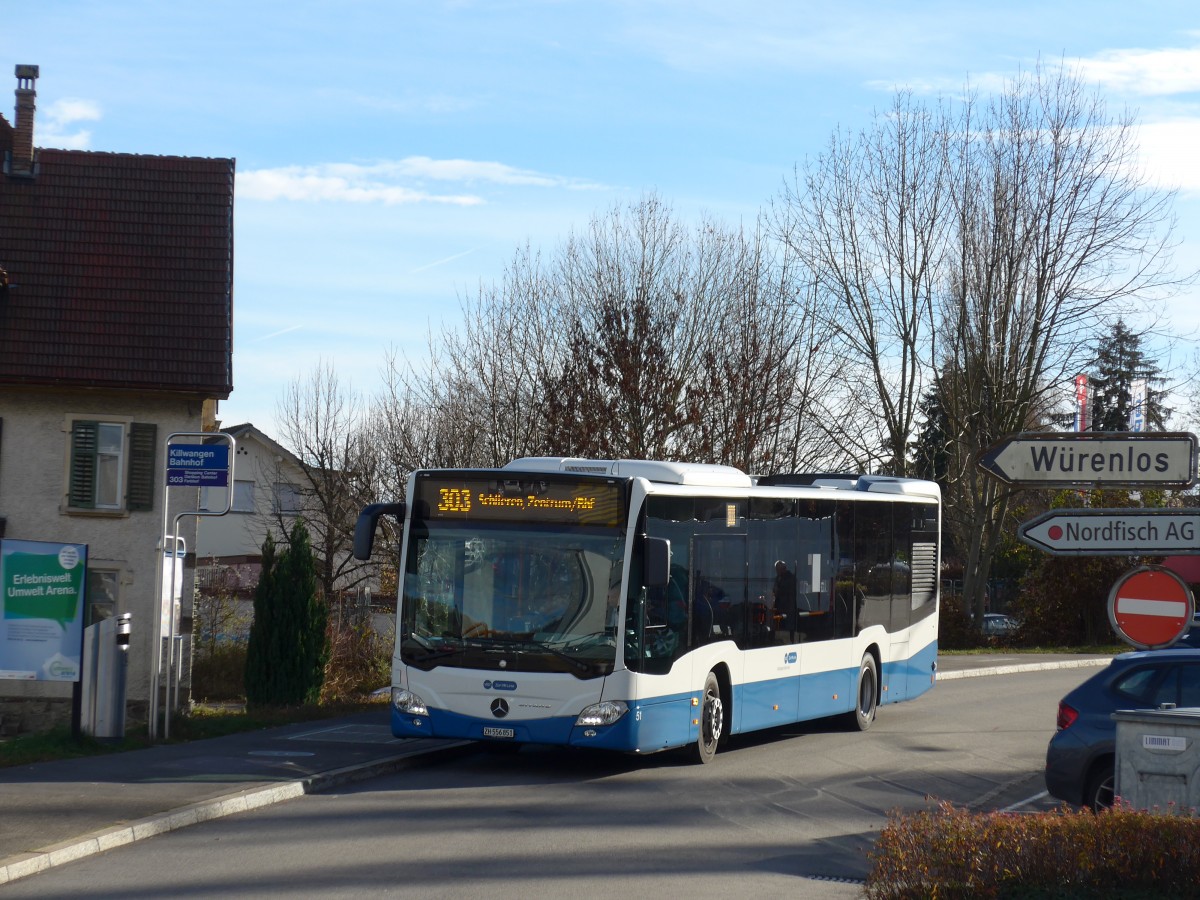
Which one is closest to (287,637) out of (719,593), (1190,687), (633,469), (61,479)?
(61,479)

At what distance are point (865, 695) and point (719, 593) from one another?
449cm

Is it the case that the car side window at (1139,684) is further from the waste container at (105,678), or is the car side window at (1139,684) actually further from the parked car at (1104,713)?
the waste container at (105,678)

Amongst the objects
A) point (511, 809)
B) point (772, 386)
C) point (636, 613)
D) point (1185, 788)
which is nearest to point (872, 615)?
point (636, 613)

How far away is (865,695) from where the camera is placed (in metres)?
18.2

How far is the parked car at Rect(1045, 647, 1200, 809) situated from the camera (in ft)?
35.4

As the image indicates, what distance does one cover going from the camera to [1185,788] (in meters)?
8.62

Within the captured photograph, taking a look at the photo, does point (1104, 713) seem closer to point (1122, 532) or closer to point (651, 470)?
point (1122, 532)

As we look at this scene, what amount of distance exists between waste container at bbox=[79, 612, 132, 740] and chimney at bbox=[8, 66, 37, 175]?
1576 centimetres

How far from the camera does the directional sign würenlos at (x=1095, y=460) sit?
9.75 metres

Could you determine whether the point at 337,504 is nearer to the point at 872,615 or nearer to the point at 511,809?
the point at 872,615

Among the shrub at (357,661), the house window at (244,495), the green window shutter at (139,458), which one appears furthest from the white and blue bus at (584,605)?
the house window at (244,495)

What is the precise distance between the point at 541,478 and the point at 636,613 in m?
1.62

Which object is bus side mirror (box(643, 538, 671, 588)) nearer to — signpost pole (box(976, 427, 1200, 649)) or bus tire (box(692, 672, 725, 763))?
bus tire (box(692, 672, 725, 763))

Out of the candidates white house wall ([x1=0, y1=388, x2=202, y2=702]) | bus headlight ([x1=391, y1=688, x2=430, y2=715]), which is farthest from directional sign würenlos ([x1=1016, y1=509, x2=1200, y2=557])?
white house wall ([x1=0, y1=388, x2=202, y2=702])
